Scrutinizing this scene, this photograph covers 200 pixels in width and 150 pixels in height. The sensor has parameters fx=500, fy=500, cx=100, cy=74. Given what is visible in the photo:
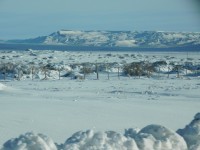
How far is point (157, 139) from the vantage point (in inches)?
202

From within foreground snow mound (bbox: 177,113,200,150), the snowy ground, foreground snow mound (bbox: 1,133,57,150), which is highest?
foreground snow mound (bbox: 1,133,57,150)

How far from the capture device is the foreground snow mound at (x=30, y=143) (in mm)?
4528

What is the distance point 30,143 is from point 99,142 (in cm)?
64

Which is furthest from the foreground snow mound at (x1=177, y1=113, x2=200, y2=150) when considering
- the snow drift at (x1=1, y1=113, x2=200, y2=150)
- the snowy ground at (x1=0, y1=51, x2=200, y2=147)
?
the snowy ground at (x1=0, y1=51, x2=200, y2=147)

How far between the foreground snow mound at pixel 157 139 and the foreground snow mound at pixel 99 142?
0.53ft

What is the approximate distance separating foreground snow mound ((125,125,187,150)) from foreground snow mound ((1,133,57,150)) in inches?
35.0

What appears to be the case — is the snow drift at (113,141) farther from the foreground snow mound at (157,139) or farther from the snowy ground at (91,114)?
the snowy ground at (91,114)

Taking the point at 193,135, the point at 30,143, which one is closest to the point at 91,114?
the point at 193,135

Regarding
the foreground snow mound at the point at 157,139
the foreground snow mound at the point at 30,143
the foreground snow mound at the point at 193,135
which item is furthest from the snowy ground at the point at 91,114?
the foreground snow mound at the point at 30,143

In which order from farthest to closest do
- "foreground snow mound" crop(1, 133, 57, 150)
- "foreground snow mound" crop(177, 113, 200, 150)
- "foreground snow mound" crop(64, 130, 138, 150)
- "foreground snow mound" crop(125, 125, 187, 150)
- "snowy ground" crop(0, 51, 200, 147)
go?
"snowy ground" crop(0, 51, 200, 147) → "foreground snow mound" crop(177, 113, 200, 150) → "foreground snow mound" crop(125, 125, 187, 150) → "foreground snow mound" crop(64, 130, 138, 150) → "foreground snow mound" crop(1, 133, 57, 150)

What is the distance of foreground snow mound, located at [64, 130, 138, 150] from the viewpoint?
467cm

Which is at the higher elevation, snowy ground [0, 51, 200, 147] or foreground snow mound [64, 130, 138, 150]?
foreground snow mound [64, 130, 138, 150]

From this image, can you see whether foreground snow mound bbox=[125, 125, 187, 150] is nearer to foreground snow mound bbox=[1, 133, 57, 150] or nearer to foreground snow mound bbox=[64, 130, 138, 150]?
foreground snow mound bbox=[64, 130, 138, 150]

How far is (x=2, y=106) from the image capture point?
15273 mm
